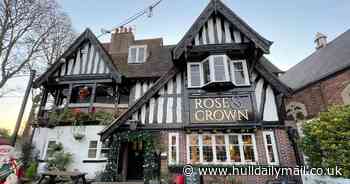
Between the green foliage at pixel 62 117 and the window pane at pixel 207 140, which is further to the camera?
the green foliage at pixel 62 117

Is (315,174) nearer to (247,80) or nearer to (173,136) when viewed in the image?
(247,80)

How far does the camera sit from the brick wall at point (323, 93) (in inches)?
402

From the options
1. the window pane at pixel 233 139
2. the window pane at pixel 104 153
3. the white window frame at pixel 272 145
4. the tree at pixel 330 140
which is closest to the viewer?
the tree at pixel 330 140

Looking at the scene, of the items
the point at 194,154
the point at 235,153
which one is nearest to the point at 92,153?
the point at 194,154

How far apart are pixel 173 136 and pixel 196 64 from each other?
3757 mm

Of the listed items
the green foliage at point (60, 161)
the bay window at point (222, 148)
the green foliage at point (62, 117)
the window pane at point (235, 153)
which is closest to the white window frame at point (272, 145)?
the bay window at point (222, 148)

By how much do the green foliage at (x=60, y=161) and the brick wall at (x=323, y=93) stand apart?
1187cm

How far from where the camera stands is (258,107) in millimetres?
8156

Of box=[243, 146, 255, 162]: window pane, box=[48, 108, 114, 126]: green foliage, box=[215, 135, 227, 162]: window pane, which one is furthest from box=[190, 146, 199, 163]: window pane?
box=[48, 108, 114, 126]: green foliage

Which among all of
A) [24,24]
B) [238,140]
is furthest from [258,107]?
[24,24]

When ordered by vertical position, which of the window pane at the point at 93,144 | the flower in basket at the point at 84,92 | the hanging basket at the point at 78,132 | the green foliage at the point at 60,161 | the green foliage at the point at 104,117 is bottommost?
the green foliage at the point at 60,161

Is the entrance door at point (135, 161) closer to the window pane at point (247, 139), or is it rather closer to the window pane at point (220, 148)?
the window pane at point (220, 148)

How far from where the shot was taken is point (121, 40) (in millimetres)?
15188

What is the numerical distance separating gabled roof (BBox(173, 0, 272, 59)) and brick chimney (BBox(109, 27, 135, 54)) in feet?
24.7
